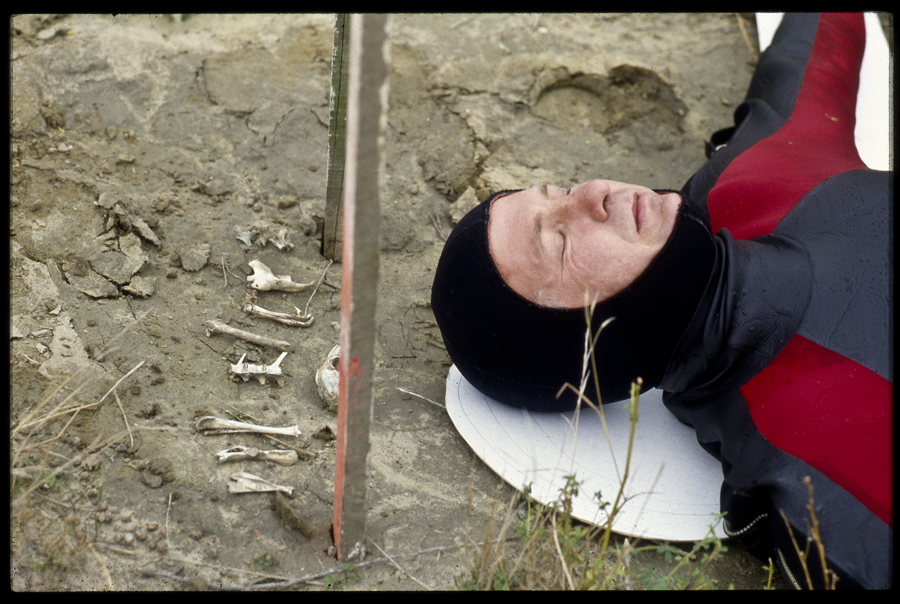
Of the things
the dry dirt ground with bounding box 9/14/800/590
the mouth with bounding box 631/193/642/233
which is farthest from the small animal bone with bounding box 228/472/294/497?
the mouth with bounding box 631/193/642/233

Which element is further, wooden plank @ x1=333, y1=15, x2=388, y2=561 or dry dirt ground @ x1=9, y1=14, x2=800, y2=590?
dry dirt ground @ x1=9, y1=14, x2=800, y2=590

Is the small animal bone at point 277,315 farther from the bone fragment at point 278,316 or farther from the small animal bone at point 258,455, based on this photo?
the small animal bone at point 258,455

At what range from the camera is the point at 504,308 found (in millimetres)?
2305

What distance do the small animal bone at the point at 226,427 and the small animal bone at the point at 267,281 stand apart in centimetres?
76

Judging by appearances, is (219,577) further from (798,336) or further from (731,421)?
(798,336)

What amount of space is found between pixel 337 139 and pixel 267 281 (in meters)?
0.69

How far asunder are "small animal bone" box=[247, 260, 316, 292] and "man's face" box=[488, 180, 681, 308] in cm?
112

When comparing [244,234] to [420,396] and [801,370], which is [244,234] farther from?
[801,370]

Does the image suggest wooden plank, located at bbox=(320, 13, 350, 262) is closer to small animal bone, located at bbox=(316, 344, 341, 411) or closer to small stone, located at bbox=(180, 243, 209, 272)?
small stone, located at bbox=(180, 243, 209, 272)

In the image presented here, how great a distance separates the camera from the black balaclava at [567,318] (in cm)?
228

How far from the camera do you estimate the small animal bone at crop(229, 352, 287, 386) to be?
2684 millimetres

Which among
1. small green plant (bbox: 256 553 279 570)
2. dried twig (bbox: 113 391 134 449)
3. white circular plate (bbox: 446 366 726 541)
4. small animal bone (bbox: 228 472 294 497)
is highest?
dried twig (bbox: 113 391 134 449)

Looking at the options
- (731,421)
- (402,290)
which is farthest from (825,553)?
(402,290)

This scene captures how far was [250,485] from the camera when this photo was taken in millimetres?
2281
